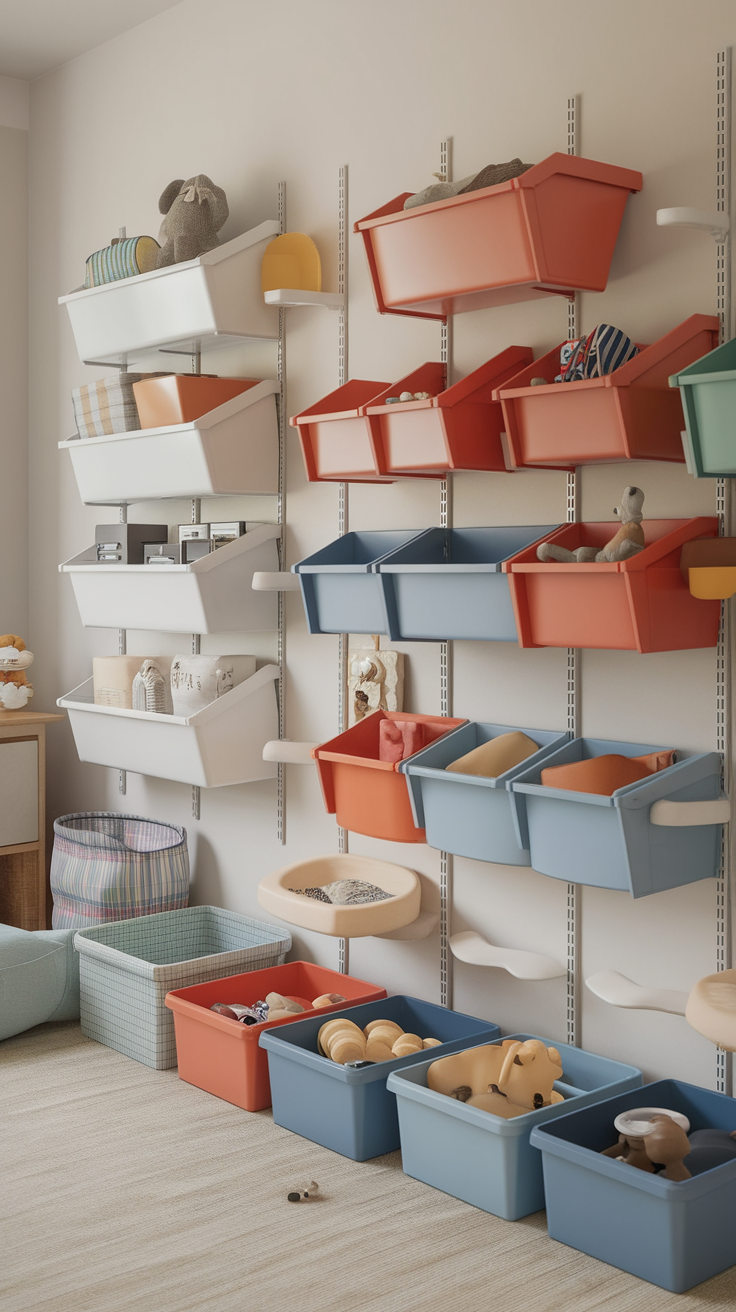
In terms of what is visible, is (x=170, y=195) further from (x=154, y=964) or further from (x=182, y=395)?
(x=154, y=964)

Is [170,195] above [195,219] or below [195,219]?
above

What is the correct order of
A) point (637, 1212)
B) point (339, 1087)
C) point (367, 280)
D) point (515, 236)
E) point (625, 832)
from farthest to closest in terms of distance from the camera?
point (367, 280)
point (339, 1087)
point (515, 236)
point (625, 832)
point (637, 1212)

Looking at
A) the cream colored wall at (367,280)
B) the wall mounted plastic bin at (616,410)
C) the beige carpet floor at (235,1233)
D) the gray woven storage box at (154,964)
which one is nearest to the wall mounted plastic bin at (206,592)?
the cream colored wall at (367,280)

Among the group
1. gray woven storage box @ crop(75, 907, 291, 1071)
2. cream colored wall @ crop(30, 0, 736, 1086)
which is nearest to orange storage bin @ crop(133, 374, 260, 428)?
cream colored wall @ crop(30, 0, 736, 1086)

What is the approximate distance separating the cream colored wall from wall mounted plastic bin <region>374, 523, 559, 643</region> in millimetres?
57

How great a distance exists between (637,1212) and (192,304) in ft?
7.35

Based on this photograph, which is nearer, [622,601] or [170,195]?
[622,601]

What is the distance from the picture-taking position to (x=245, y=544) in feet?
10.2

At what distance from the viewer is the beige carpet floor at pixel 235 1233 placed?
1.92m

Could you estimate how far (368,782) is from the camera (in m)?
2.67

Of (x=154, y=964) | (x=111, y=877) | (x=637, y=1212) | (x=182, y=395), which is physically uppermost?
(x=182, y=395)

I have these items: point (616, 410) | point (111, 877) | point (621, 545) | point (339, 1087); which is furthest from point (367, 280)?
point (339, 1087)

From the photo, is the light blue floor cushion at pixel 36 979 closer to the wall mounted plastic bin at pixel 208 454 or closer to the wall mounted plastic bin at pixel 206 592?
the wall mounted plastic bin at pixel 206 592

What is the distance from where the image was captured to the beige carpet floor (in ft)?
6.29
